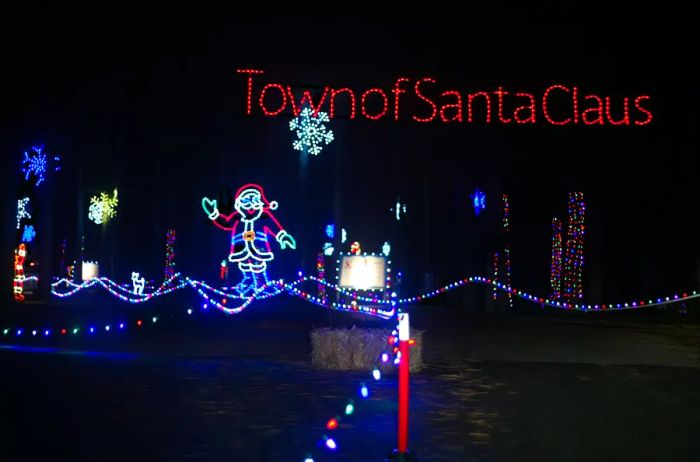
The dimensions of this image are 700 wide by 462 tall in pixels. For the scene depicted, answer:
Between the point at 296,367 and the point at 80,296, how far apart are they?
2523 centimetres

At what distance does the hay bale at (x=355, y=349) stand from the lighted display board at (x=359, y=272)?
7.86 meters

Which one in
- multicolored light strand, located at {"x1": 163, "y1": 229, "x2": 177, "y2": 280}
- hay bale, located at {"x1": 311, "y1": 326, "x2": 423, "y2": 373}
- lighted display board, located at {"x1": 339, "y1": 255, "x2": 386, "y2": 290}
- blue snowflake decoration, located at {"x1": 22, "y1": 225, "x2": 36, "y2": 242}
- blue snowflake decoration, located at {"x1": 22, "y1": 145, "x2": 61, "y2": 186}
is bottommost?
hay bale, located at {"x1": 311, "y1": 326, "x2": 423, "y2": 373}

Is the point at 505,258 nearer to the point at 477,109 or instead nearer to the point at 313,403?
the point at 477,109

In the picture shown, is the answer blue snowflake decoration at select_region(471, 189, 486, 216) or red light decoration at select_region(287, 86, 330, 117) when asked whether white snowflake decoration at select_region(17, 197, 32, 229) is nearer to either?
blue snowflake decoration at select_region(471, 189, 486, 216)

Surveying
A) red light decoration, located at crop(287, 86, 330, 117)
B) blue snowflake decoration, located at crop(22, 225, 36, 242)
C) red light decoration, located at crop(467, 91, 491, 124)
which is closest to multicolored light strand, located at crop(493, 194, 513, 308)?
red light decoration, located at crop(467, 91, 491, 124)

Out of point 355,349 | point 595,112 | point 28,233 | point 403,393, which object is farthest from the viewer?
point 28,233

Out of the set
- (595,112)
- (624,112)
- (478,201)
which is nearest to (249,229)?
(595,112)

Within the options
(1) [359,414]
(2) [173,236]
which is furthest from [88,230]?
(1) [359,414]

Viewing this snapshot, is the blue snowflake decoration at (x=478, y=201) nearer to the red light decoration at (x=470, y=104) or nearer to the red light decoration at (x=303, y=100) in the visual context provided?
the red light decoration at (x=470, y=104)

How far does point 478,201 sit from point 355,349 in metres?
26.2

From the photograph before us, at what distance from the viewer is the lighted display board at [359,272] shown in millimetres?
21094

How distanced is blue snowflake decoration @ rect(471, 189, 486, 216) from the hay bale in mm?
25499

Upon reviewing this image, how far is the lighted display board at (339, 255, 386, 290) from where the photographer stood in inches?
830

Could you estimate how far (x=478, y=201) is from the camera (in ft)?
126
